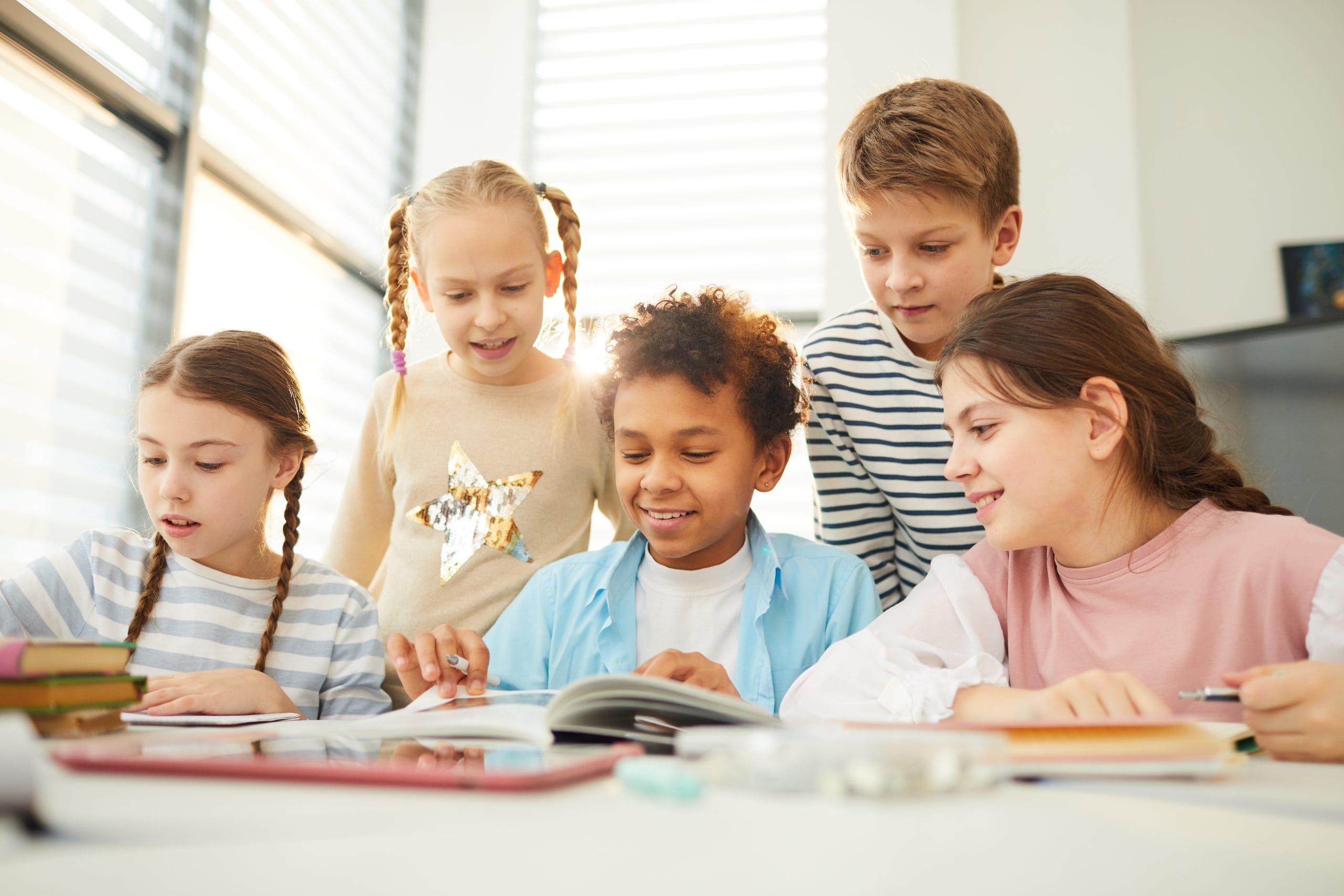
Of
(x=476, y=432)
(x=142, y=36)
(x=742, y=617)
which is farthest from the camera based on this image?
(x=142, y=36)

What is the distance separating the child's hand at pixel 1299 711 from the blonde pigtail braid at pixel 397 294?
128 cm

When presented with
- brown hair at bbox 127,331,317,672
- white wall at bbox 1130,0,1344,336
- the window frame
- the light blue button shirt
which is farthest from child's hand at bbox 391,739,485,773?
white wall at bbox 1130,0,1344,336

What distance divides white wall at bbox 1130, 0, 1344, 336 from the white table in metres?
2.77

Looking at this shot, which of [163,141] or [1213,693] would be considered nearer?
[1213,693]

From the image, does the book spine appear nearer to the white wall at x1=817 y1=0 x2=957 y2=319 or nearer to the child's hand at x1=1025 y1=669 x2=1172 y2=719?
the child's hand at x1=1025 y1=669 x2=1172 y2=719

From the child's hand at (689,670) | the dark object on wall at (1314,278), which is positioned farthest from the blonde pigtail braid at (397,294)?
the dark object on wall at (1314,278)

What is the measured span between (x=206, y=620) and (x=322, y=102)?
2.00 m

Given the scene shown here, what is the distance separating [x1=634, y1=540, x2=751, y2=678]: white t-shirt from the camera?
1.25 m

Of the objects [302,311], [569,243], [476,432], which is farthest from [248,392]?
[302,311]

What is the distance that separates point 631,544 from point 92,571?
2.21 feet

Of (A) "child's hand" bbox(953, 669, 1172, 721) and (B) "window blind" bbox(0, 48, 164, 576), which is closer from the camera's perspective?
(A) "child's hand" bbox(953, 669, 1172, 721)

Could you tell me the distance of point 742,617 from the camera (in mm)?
1220

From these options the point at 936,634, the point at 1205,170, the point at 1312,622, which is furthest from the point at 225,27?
Answer: the point at 1205,170

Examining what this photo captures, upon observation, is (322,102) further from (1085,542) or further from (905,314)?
(1085,542)
